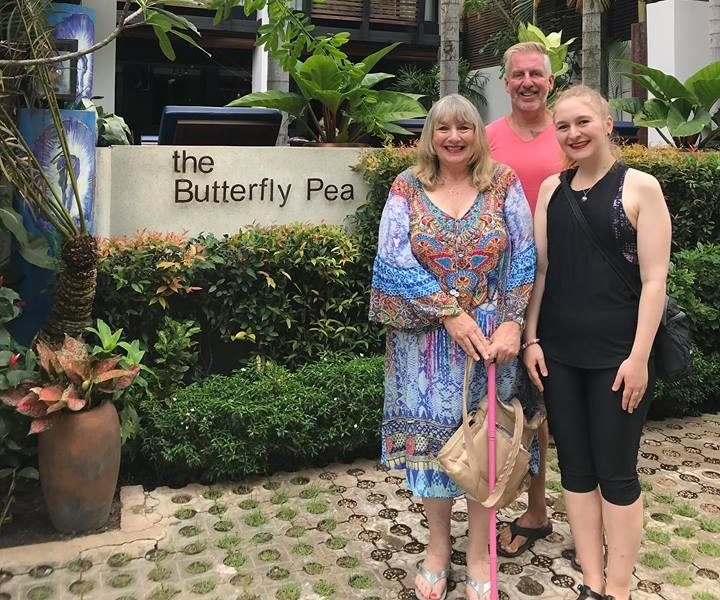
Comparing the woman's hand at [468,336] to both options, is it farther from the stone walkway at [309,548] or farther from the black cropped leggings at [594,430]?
the stone walkway at [309,548]

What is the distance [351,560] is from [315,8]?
40.7ft

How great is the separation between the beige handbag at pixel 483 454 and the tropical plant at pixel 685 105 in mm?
4481

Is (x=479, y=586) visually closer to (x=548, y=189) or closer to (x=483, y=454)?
(x=483, y=454)

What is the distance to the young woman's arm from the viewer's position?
2.28 metres

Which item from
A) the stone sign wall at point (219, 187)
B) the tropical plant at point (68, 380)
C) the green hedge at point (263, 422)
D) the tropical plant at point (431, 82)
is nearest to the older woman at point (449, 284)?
the green hedge at point (263, 422)

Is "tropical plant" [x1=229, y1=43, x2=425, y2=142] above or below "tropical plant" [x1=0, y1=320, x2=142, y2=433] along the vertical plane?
above

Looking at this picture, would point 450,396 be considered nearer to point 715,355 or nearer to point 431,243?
point 431,243

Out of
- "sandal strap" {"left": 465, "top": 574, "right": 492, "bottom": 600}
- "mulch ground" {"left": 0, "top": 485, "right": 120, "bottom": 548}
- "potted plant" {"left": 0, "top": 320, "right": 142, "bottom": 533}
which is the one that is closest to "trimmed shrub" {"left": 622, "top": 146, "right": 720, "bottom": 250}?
"sandal strap" {"left": 465, "top": 574, "right": 492, "bottom": 600}

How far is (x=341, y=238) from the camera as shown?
4.50 m

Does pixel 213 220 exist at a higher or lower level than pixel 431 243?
higher

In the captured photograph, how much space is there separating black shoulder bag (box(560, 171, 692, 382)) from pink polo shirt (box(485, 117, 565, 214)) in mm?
547

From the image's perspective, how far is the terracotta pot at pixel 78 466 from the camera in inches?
126

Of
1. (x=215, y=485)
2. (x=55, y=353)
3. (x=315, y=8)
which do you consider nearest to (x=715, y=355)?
(x=215, y=485)

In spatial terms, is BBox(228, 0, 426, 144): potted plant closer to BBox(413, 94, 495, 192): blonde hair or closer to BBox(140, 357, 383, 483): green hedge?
BBox(140, 357, 383, 483): green hedge
